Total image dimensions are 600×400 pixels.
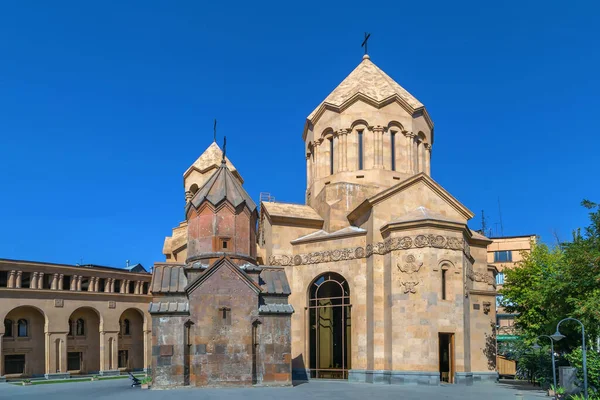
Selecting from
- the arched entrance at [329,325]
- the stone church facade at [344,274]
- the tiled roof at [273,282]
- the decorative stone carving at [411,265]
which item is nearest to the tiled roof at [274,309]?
the stone church facade at [344,274]

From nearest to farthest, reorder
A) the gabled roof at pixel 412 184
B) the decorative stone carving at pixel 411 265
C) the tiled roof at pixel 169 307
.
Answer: the tiled roof at pixel 169 307 < the decorative stone carving at pixel 411 265 < the gabled roof at pixel 412 184

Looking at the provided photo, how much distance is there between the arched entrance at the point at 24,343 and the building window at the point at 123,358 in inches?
271

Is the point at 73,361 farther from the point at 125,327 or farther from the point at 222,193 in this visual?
the point at 222,193

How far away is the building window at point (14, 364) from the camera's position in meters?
36.6

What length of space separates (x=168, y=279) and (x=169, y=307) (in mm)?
1266

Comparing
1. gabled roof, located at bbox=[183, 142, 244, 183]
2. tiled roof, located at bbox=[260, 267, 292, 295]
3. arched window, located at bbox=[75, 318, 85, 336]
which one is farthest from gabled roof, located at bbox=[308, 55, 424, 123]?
arched window, located at bbox=[75, 318, 85, 336]

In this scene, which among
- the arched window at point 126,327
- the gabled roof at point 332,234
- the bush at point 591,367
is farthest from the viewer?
the arched window at point 126,327

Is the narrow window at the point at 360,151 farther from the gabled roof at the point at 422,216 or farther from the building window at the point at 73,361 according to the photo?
the building window at the point at 73,361

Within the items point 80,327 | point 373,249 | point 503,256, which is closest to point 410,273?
point 373,249

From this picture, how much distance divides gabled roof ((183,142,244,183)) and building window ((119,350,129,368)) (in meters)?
15.2

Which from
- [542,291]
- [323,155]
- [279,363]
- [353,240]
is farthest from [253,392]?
[323,155]

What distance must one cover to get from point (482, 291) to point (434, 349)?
16.2 ft

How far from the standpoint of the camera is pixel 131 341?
146 feet

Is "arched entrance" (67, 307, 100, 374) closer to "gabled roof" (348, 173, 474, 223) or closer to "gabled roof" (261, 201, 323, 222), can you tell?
"gabled roof" (261, 201, 323, 222)
